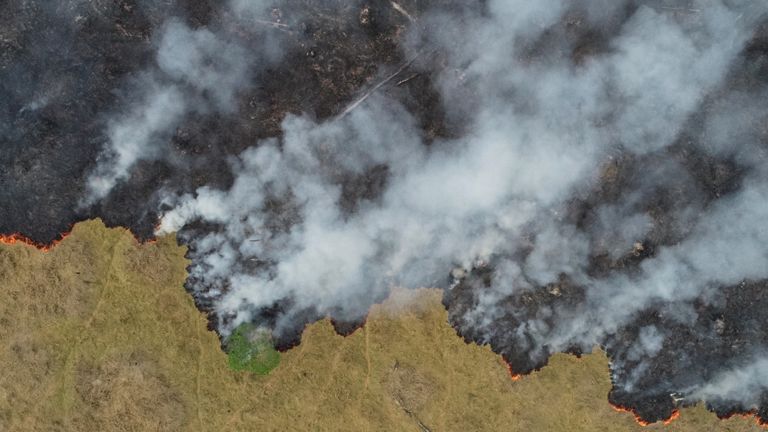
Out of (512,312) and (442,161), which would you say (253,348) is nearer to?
(512,312)

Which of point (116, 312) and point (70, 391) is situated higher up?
point (116, 312)

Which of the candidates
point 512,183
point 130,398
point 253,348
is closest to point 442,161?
point 512,183

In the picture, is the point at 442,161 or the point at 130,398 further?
the point at 130,398

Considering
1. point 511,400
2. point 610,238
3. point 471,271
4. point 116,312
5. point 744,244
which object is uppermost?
point 744,244

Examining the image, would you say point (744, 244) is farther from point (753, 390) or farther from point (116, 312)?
point (116, 312)

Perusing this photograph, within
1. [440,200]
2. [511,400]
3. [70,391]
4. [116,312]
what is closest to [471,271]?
[440,200]

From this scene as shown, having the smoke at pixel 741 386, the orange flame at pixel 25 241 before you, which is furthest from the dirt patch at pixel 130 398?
the smoke at pixel 741 386

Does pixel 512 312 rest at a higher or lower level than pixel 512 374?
higher
